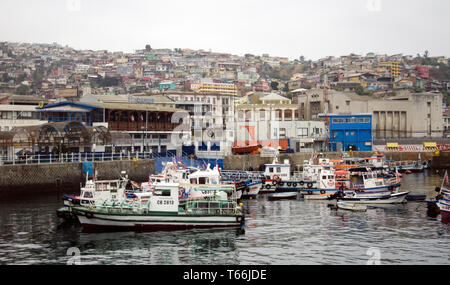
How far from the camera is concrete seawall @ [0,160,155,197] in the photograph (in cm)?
4534

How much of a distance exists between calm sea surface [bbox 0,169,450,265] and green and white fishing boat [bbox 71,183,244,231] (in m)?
0.68

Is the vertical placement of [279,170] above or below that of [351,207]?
above

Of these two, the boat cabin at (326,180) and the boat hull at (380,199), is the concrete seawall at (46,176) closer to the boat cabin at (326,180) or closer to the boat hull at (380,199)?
the boat cabin at (326,180)

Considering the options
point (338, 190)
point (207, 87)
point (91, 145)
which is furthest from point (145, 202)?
point (207, 87)

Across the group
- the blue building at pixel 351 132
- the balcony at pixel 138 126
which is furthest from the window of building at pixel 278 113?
the balcony at pixel 138 126

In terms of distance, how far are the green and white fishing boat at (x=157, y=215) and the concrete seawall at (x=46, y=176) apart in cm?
1679

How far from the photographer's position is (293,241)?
28453mm

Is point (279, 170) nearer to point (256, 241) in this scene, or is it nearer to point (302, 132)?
point (256, 241)

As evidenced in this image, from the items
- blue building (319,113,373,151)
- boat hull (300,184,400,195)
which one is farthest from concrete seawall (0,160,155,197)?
blue building (319,113,373,151)

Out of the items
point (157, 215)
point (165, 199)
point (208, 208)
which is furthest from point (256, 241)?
point (157, 215)

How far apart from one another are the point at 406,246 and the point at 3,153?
43811 mm

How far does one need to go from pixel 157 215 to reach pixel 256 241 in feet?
20.9

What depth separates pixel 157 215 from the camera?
30.9 m
